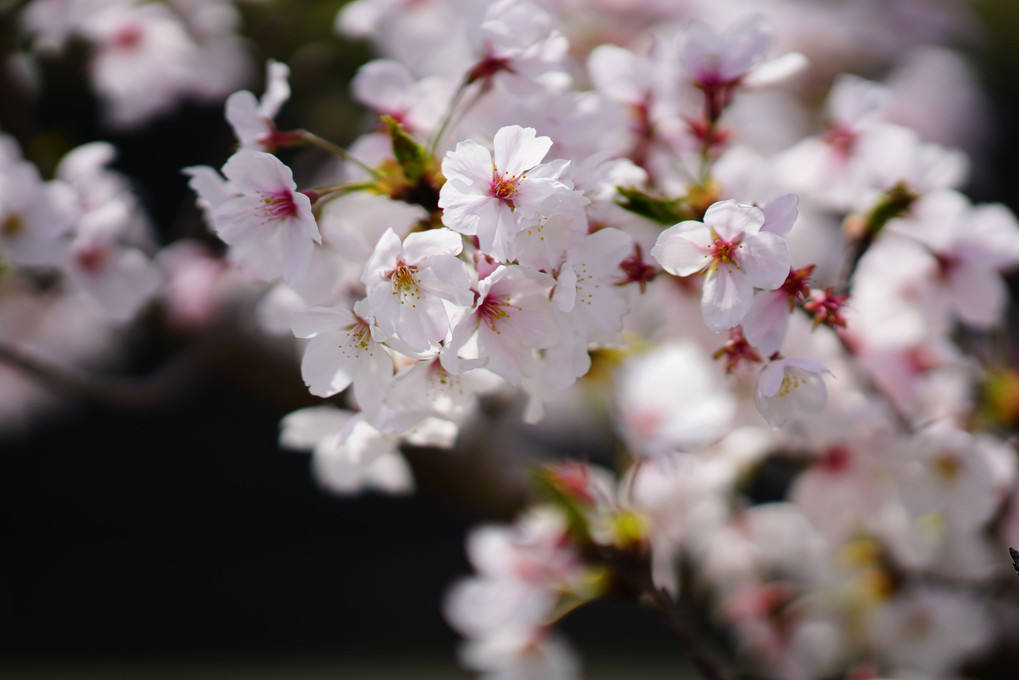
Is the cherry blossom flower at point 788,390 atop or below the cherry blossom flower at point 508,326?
below

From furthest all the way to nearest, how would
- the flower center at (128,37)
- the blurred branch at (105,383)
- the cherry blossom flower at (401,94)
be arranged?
the flower center at (128,37) < the blurred branch at (105,383) < the cherry blossom flower at (401,94)

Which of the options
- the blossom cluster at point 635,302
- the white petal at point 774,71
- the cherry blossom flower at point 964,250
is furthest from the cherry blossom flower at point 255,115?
the cherry blossom flower at point 964,250

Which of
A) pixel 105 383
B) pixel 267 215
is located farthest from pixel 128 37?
pixel 267 215

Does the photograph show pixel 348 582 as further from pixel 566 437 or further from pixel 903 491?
pixel 903 491

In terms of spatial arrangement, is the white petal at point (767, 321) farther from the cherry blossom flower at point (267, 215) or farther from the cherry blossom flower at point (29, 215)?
the cherry blossom flower at point (29, 215)

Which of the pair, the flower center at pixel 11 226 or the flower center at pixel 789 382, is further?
the flower center at pixel 11 226

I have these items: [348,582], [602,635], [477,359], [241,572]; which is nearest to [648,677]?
[602,635]

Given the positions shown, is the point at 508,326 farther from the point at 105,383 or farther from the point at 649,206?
the point at 105,383

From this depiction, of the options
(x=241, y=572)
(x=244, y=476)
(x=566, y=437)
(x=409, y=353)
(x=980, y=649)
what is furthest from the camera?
(x=244, y=476)
